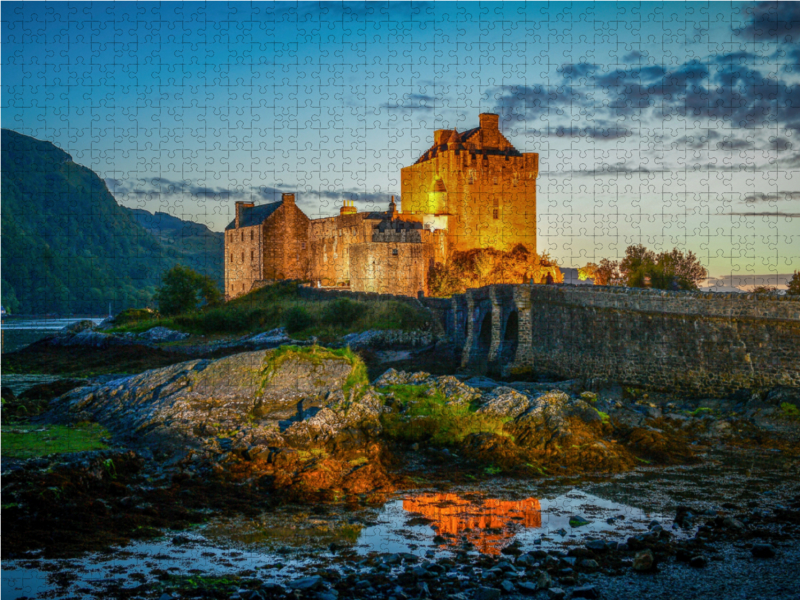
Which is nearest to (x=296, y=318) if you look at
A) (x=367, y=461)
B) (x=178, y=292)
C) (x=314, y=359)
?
(x=178, y=292)

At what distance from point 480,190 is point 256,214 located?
20.4 meters

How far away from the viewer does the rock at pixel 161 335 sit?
44.4 meters

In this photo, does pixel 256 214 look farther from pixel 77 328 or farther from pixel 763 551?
pixel 763 551

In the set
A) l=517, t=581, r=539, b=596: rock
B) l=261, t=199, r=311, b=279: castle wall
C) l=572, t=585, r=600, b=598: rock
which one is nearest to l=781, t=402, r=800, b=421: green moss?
l=572, t=585, r=600, b=598: rock

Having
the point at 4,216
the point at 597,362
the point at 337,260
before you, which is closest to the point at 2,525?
the point at 597,362

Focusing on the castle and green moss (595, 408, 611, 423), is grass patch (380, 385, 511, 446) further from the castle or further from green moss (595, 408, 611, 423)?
the castle

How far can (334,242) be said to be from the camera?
192ft

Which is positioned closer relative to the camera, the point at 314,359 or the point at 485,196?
the point at 314,359

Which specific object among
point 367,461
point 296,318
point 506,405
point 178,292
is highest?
point 178,292

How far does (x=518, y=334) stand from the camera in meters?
32.1

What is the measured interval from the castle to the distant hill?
261 inches

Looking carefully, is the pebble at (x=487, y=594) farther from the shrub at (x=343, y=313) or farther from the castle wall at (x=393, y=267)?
the castle wall at (x=393, y=267)

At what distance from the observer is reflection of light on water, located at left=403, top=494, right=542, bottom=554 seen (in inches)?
456

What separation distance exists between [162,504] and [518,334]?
21.4 meters
